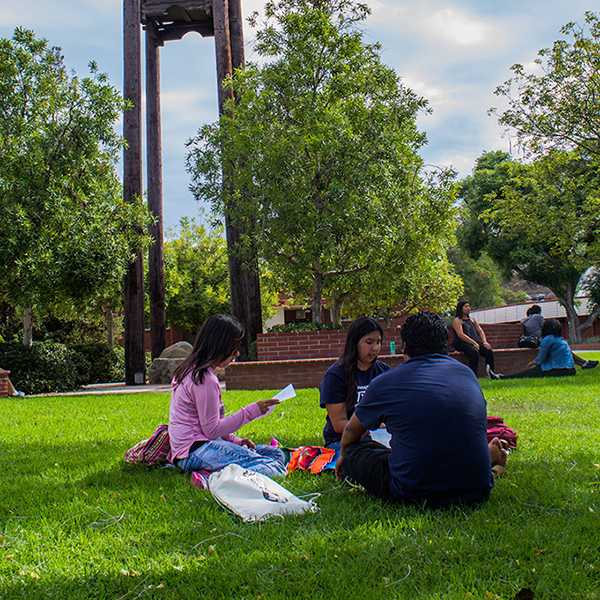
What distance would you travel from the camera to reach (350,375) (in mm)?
5492

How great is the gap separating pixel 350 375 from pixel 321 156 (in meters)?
10.5

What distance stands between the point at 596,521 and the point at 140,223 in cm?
1523

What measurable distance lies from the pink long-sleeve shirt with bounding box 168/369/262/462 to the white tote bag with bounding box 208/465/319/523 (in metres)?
0.63

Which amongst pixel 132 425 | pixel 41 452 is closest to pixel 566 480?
pixel 41 452

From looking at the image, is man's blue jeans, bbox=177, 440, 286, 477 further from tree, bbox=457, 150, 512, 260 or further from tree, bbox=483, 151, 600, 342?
tree, bbox=457, 150, 512, 260

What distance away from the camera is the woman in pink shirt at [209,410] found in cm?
519

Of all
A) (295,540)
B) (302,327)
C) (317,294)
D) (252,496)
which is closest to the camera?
(295,540)

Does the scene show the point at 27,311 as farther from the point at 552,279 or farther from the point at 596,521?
the point at 552,279

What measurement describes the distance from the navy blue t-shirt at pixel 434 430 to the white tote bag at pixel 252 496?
58 centimetres

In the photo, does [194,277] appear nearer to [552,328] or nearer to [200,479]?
[552,328]

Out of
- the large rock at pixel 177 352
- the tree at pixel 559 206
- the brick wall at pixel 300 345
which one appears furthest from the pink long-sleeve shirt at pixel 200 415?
the large rock at pixel 177 352

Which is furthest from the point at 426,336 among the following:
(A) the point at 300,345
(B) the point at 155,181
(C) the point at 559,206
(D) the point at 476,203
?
(D) the point at 476,203

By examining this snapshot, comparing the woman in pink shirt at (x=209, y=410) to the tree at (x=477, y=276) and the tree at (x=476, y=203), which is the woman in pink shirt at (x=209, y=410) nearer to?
the tree at (x=476, y=203)

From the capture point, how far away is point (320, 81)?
1619 centimetres
